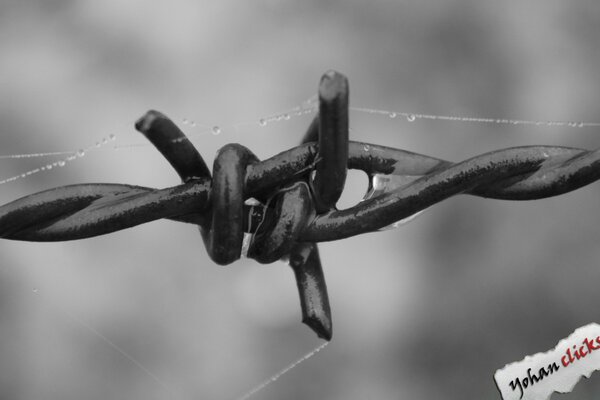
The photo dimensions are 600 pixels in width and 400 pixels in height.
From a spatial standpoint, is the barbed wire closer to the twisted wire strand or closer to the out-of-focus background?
the twisted wire strand

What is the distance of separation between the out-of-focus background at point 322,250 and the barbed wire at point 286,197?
7.06 feet

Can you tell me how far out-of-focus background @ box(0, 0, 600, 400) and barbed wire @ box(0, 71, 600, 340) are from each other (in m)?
2.15

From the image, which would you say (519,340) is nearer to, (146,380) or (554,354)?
(146,380)

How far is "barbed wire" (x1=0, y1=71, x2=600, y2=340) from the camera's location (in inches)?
14.7

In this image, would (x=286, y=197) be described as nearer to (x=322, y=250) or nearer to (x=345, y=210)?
(x=345, y=210)

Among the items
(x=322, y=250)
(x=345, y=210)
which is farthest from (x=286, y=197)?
(x=322, y=250)

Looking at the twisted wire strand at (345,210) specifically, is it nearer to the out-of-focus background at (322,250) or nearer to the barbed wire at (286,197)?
the barbed wire at (286,197)

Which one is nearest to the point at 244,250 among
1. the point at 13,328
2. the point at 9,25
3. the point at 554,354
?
the point at 554,354

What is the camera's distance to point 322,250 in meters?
2.61

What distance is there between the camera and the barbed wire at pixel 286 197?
374 mm

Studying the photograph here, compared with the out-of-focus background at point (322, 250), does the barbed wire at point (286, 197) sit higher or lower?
lower

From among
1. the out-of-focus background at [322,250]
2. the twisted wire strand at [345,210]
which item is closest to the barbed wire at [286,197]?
the twisted wire strand at [345,210]

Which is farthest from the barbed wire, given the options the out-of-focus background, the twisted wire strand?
the out-of-focus background

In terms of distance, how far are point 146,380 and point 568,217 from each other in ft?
5.02
